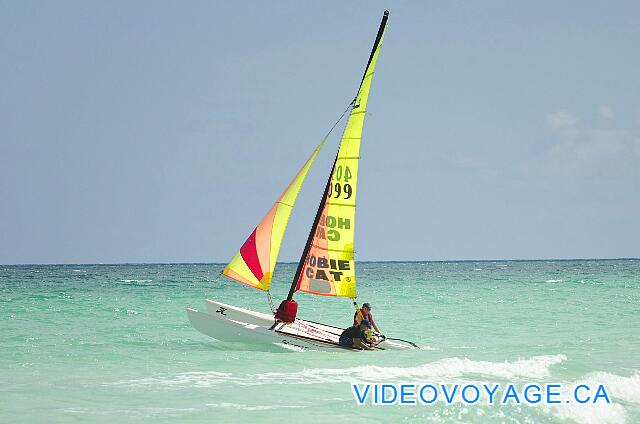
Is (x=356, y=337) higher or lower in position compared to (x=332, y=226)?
lower

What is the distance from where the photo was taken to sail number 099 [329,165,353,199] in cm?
2481

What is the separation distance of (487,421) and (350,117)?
12.1 m

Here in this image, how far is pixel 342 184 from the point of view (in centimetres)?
2489

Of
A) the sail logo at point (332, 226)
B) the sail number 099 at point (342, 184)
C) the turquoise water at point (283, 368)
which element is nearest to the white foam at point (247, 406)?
the turquoise water at point (283, 368)

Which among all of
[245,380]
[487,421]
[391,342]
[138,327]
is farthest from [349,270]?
[138,327]

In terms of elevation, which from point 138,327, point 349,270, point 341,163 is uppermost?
point 341,163

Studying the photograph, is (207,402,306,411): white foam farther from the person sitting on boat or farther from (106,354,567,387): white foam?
the person sitting on boat

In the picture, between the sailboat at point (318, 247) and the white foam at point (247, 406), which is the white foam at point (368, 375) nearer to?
the white foam at point (247, 406)

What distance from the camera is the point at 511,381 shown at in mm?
19000

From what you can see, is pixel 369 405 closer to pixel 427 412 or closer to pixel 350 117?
pixel 427 412
